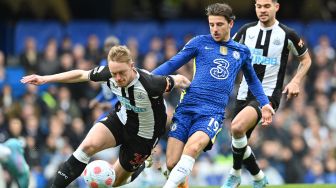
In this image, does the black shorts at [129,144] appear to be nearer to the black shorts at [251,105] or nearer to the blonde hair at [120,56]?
the blonde hair at [120,56]

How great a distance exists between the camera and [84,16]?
24875 millimetres

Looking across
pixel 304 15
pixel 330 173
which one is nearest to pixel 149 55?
pixel 330 173

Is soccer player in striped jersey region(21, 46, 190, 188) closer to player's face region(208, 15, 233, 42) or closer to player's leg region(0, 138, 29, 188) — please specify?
player's leg region(0, 138, 29, 188)

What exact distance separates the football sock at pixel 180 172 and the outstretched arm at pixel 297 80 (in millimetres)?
1897

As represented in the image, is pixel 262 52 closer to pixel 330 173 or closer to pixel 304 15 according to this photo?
pixel 330 173

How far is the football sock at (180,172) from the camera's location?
11.5 meters

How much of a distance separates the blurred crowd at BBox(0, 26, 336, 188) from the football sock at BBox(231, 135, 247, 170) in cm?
491

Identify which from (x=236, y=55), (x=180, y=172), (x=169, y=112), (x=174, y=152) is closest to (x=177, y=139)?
(x=174, y=152)

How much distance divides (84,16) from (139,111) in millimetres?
13228

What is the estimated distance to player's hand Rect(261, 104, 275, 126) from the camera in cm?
1206

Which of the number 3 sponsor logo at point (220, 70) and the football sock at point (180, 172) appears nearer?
the football sock at point (180, 172)

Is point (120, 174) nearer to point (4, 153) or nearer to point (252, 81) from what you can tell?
point (4, 153)

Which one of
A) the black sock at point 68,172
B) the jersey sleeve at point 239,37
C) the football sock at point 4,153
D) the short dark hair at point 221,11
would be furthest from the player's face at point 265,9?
the football sock at point 4,153

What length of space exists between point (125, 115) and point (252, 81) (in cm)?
156
